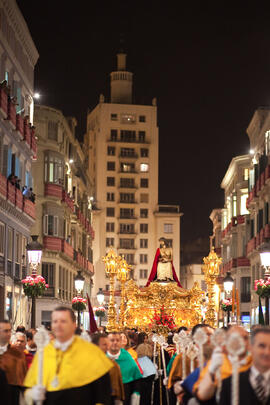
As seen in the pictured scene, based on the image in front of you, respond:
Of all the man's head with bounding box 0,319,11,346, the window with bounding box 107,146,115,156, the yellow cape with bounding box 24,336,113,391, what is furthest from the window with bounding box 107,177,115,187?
the yellow cape with bounding box 24,336,113,391

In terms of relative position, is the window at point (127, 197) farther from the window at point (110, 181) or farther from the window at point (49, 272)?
the window at point (49, 272)

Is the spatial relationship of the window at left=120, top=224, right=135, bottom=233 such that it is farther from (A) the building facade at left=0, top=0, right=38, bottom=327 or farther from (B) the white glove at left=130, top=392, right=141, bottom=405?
(B) the white glove at left=130, top=392, right=141, bottom=405

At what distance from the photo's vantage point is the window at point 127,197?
4611 inches

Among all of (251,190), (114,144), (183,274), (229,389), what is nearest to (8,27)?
(251,190)

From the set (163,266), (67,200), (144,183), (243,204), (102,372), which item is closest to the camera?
(102,372)

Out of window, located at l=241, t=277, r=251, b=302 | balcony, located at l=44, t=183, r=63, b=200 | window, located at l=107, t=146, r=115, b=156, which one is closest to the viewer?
balcony, located at l=44, t=183, r=63, b=200

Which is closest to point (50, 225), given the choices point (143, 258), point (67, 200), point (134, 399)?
point (67, 200)

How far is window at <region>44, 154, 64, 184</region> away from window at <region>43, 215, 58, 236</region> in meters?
2.35

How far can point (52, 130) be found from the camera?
57938 mm

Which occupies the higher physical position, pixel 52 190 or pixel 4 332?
pixel 52 190

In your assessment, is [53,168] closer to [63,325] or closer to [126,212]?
[63,325]

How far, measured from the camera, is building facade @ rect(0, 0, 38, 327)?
121 ft

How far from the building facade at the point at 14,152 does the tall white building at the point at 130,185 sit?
7097cm

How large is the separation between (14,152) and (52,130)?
18.1 meters
